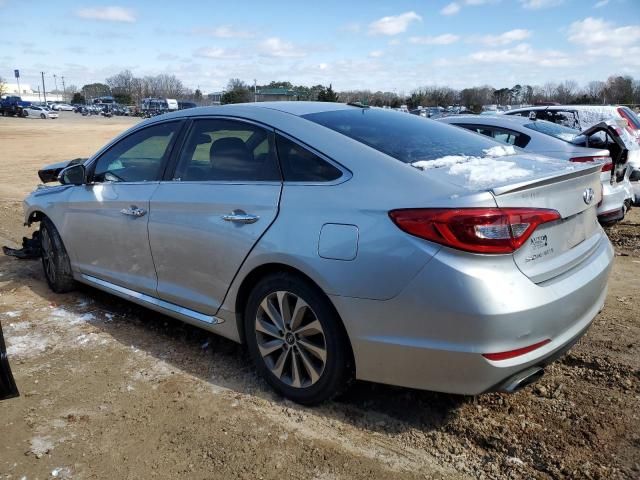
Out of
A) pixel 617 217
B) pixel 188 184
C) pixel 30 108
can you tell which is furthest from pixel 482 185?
pixel 30 108

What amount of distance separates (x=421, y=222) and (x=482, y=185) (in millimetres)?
342

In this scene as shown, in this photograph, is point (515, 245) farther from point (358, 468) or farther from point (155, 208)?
point (155, 208)

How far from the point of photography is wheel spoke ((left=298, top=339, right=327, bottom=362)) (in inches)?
111

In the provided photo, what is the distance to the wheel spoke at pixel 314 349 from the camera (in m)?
2.82

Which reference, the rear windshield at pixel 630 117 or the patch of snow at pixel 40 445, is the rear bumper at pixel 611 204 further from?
the patch of snow at pixel 40 445

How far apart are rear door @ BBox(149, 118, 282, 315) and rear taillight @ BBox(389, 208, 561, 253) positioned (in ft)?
2.96

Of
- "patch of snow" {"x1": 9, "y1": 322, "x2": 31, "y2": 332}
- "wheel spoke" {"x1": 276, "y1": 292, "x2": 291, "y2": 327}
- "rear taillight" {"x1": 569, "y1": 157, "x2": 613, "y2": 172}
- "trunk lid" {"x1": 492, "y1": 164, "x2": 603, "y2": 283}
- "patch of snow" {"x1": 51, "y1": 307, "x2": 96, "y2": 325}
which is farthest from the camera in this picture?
"rear taillight" {"x1": 569, "y1": 157, "x2": 613, "y2": 172}

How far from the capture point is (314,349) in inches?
113

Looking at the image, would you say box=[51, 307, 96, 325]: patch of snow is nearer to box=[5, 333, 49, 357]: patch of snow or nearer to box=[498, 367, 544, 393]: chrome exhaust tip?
box=[5, 333, 49, 357]: patch of snow

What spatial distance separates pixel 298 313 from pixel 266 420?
61 centimetres

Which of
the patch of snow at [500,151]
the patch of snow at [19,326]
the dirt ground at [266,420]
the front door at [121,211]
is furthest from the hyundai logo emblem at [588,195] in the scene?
the patch of snow at [19,326]

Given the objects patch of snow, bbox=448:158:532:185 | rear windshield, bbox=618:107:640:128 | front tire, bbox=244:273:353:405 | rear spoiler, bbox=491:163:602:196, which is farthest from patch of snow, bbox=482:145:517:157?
rear windshield, bbox=618:107:640:128

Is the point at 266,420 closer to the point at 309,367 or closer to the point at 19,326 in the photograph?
the point at 309,367

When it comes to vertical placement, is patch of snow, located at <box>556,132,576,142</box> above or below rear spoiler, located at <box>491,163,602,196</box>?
above
